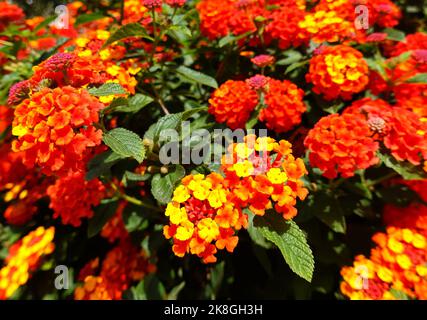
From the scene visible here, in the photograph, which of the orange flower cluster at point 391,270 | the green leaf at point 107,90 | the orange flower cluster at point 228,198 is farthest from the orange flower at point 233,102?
the orange flower cluster at point 391,270

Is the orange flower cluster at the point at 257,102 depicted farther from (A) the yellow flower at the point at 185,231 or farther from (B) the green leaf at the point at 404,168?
(A) the yellow flower at the point at 185,231

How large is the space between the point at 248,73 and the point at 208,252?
0.95 metres

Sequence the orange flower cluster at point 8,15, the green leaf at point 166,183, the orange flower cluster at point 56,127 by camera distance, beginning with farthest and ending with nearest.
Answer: the orange flower cluster at point 8,15, the green leaf at point 166,183, the orange flower cluster at point 56,127

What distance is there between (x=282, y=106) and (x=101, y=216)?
88cm

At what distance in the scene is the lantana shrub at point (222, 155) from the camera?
2.86ft

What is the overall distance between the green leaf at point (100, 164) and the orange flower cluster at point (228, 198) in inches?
12.0

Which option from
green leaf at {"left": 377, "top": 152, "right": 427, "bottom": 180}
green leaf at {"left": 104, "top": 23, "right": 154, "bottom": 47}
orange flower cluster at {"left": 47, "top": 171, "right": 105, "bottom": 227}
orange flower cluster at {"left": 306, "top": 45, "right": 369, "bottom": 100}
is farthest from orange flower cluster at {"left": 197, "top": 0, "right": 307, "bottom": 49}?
orange flower cluster at {"left": 47, "top": 171, "right": 105, "bottom": 227}

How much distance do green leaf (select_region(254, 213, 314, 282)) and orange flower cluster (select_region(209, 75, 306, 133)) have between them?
0.43 m

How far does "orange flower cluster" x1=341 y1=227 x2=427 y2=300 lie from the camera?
117cm

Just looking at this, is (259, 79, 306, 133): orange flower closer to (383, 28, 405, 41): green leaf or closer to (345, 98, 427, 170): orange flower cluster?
(345, 98, 427, 170): orange flower cluster

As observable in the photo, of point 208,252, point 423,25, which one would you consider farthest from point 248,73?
point 423,25

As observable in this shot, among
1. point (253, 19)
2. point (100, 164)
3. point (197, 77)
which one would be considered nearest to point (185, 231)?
point (100, 164)

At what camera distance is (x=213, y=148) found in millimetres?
1118
